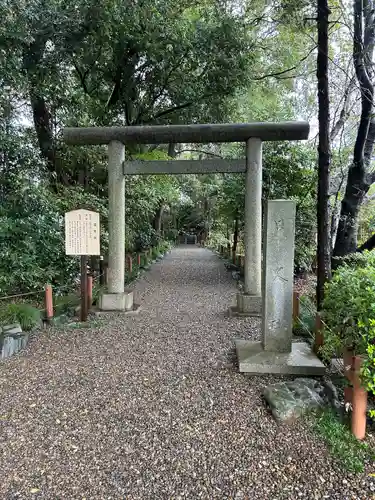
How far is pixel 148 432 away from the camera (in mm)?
2738

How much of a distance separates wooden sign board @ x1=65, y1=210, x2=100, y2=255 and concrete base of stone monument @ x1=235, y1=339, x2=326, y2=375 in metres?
3.36

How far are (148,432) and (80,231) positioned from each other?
392cm

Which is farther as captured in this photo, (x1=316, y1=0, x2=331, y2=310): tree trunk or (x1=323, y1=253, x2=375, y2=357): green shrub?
(x1=316, y1=0, x2=331, y2=310): tree trunk

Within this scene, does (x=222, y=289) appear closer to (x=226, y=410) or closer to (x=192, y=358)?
(x=192, y=358)

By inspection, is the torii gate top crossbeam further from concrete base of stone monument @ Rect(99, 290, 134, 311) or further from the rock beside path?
the rock beside path

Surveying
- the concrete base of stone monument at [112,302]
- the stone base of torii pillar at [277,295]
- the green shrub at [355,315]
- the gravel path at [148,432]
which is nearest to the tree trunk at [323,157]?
the stone base of torii pillar at [277,295]

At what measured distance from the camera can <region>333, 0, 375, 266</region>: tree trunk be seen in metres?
5.75

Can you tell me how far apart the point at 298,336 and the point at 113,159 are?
4.76 meters

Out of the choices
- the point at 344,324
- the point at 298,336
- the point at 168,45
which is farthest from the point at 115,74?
the point at 344,324

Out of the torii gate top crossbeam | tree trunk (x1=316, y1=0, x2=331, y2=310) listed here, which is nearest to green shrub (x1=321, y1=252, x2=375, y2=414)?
tree trunk (x1=316, y1=0, x2=331, y2=310)

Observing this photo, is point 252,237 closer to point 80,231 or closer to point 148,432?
point 80,231

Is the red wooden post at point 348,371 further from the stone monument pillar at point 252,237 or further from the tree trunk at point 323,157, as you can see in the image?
the stone monument pillar at point 252,237

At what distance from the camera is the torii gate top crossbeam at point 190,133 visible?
232 inches

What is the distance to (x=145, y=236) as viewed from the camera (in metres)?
15.1
